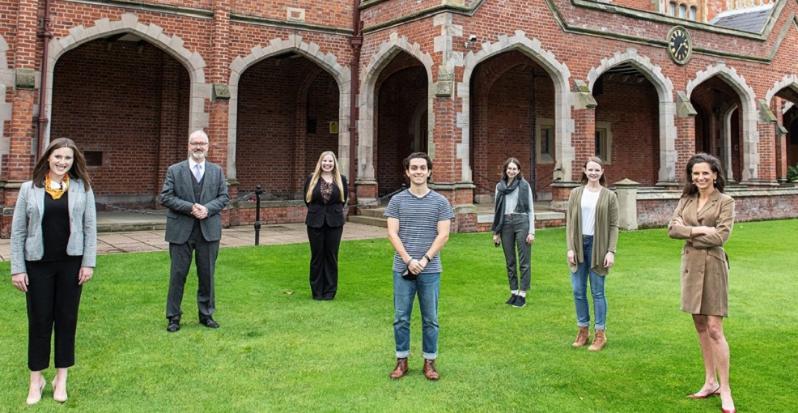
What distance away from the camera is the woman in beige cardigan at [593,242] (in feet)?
15.5

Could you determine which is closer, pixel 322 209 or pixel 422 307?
pixel 422 307

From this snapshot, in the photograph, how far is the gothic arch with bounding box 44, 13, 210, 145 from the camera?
12273mm

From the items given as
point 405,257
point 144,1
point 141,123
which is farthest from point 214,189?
point 141,123

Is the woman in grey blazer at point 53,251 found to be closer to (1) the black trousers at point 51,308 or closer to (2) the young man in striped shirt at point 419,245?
(1) the black trousers at point 51,308

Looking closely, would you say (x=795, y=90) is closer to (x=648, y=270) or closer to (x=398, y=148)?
(x=398, y=148)

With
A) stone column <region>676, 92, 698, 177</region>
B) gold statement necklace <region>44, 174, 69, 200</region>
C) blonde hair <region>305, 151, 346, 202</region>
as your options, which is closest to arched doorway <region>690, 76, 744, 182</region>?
stone column <region>676, 92, 698, 177</region>

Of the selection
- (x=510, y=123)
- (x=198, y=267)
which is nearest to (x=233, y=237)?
(x=198, y=267)

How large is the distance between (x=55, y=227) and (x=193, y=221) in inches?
69.7

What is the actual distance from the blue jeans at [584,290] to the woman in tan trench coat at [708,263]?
1048mm

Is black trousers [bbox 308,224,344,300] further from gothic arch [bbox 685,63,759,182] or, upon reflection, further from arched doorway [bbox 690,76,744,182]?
arched doorway [bbox 690,76,744,182]

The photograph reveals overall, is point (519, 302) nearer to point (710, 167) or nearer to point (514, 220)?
point (514, 220)

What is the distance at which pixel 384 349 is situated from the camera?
15.6ft

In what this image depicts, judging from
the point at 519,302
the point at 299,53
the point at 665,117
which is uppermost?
the point at 299,53

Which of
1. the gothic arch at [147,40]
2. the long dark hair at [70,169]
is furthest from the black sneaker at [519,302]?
the gothic arch at [147,40]
